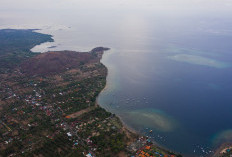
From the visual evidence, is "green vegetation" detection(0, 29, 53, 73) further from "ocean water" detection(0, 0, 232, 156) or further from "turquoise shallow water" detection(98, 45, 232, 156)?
"turquoise shallow water" detection(98, 45, 232, 156)

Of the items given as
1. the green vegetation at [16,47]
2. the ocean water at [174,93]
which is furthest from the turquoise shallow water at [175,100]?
the green vegetation at [16,47]

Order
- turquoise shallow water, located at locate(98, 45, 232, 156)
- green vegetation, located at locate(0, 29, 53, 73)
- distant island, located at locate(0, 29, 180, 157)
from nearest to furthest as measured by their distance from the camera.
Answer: distant island, located at locate(0, 29, 180, 157)
turquoise shallow water, located at locate(98, 45, 232, 156)
green vegetation, located at locate(0, 29, 53, 73)

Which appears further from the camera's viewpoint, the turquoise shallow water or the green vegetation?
the green vegetation

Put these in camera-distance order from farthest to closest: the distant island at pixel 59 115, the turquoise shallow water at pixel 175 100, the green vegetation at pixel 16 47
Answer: the green vegetation at pixel 16 47 → the turquoise shallow water at pixel 175 100 → the distant island at pixel 59 115

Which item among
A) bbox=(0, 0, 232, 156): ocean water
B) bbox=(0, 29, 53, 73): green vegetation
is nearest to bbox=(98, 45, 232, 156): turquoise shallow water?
bbox=(0, 0, 232, 156): ocean water

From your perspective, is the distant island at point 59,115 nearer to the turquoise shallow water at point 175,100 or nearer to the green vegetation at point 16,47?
the green vegetation at point 16,47

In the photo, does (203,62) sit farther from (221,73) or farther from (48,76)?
(48,76)

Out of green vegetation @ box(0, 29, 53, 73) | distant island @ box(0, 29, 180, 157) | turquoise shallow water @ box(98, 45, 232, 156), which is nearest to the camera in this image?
distant island @ box(0, 29, 180, 157)

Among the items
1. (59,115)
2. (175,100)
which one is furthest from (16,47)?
(175,100)
